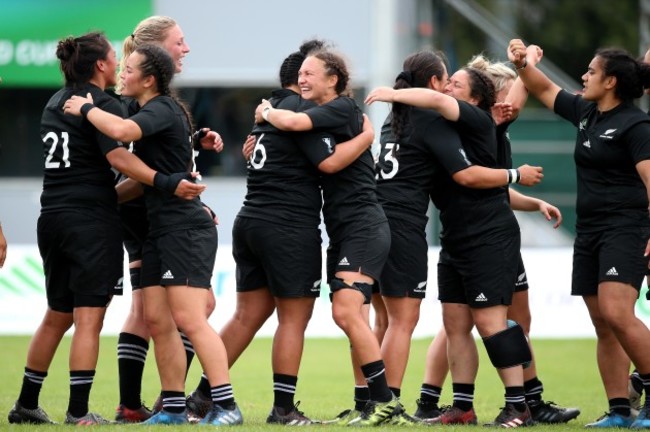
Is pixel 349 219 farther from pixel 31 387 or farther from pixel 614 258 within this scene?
pixel 31 387

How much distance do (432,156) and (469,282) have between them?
0.84 meters

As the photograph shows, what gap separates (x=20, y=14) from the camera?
20.2 m

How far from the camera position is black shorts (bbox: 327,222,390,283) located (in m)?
8.12

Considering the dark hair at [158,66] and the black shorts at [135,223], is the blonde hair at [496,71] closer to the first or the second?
the dark hair at [158,66]

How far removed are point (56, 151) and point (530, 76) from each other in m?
3.17

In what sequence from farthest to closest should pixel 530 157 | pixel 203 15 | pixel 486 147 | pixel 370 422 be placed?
1. pixel 530 157
2. pixel 203 15
3. pixel 486 147
4. pixel 370 422

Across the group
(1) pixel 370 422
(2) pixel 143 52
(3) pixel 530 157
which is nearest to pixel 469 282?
(1) pixel 370 422

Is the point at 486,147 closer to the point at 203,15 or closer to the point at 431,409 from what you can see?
the point at 431,409

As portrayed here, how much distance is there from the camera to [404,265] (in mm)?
8492

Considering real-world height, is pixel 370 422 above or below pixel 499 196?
below

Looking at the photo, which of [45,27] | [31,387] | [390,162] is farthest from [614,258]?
[45,27]

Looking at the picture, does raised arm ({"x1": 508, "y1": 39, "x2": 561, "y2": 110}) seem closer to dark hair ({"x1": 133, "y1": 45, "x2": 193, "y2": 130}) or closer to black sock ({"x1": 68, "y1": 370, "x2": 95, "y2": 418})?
dark hair ({"x1": 133, "y1": 45, "x2": 193, "y2": 130})

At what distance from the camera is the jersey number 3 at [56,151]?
26.6 ft

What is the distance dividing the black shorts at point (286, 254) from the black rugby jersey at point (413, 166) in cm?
62
